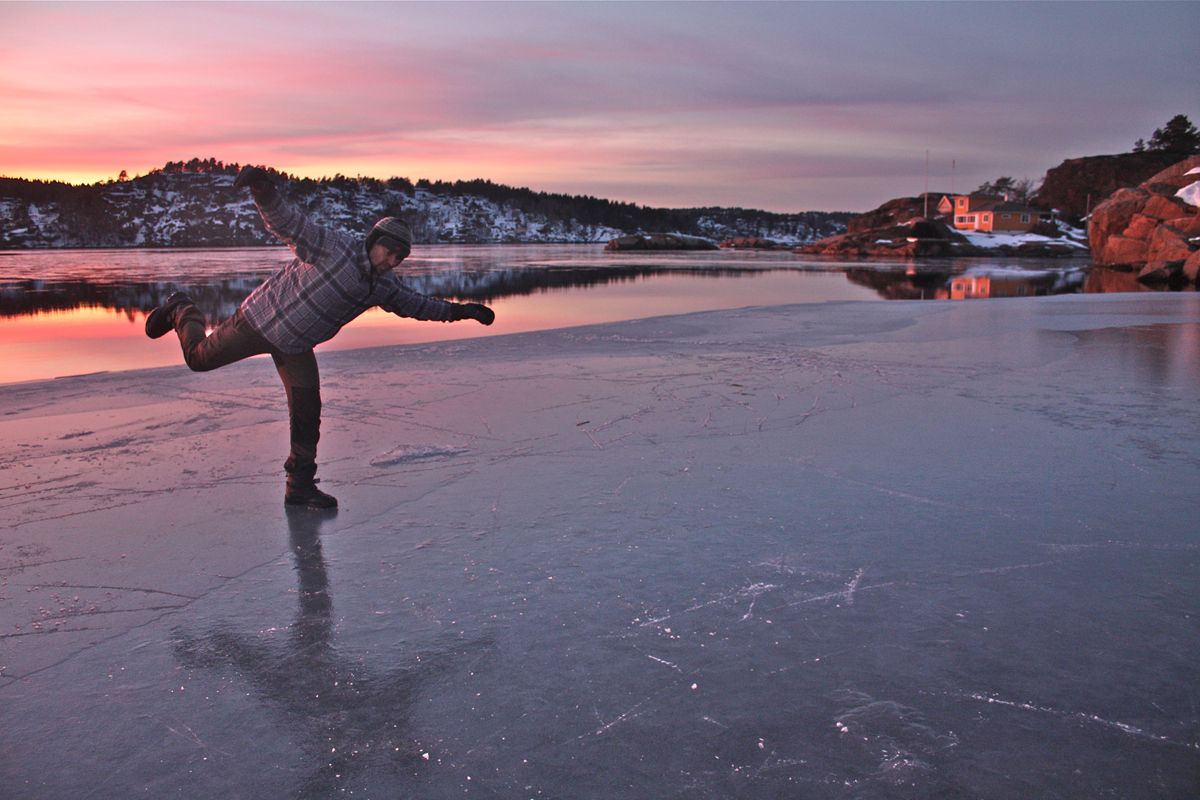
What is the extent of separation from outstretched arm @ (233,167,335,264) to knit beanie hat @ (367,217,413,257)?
0.20m

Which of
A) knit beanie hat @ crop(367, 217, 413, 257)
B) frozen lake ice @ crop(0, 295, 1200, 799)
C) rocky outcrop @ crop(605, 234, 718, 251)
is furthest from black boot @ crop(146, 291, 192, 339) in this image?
rocky outcrop @ crop(605, 234, 718, 251)

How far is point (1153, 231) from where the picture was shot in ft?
122

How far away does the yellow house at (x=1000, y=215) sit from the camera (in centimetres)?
8544

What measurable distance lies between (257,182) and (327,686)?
7.11 ft

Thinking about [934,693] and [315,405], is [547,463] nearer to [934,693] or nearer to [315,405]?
[315,405]

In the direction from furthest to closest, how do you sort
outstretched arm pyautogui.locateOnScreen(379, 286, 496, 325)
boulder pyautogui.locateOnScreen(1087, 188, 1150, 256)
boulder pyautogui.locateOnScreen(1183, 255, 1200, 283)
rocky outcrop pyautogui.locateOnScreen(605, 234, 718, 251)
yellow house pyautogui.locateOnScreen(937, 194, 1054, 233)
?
rocky outcrop pyautogui.locateOnScreen(605, 234, 718, 251)
yellow house pyautogui.locateOnScreen(937, 194, 1054, 233)
boulder pyautogui.locateOnScreen(1087, 188, 1150, 256)
boulder pyautogui.locateOnScreen(1183, 255, 1200, 283)
outstretched arm pyautogui.locateOnScreen(379, 286, 496, 325)

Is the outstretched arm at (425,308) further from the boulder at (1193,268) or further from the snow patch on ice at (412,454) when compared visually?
the boulder at (1193,268)

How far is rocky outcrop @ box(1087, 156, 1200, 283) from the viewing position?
31234 mm

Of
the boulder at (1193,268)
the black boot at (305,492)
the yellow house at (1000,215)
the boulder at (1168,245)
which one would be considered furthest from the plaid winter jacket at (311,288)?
the yellow house at (1000,215)

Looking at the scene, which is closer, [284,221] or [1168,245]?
[284,221]

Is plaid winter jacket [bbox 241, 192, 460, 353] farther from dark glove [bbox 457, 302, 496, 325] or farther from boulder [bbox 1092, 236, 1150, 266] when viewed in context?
boulder [bbox 1092, 236, 1150, 266]

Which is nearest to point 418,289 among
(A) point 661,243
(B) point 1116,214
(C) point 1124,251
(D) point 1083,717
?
(D) point 1083,717

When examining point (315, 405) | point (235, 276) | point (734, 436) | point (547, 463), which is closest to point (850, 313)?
point (734, 436)

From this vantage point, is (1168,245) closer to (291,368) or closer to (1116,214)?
(1116,214)
